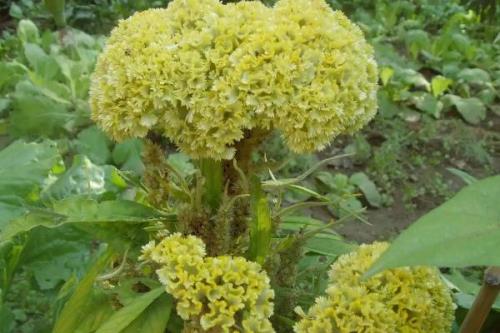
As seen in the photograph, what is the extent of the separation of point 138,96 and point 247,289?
1.33ft

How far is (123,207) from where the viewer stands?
5.51ft

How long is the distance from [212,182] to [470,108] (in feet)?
11.4

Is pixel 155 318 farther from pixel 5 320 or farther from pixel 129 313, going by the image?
pixel 5 320

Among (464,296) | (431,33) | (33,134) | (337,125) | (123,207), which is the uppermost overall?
(337,125)

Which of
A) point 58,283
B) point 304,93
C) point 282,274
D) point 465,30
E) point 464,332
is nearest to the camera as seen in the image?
point 464,332

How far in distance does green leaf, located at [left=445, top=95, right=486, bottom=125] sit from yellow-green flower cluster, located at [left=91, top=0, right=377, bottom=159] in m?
3.40

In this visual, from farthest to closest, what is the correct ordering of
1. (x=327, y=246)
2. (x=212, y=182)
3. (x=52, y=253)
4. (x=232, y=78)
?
(x=52, y=253) < (x=327, y=246) < (x=212, y=182) < (x=232, y=78)

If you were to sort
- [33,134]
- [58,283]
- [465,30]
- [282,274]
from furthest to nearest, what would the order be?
[465,30]
[33,134]
[58,283]
[282,274]

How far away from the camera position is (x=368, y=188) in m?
4.03

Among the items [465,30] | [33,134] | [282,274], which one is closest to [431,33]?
[465,30]

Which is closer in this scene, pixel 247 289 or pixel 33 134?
pixel 247 289

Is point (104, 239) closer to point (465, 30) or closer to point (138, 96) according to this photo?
point (138, 96)

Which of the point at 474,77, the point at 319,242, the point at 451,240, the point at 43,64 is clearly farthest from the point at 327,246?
the point at 474,77

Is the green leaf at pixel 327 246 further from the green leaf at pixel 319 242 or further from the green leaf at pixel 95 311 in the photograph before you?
the green leaf at pixel 95 311
